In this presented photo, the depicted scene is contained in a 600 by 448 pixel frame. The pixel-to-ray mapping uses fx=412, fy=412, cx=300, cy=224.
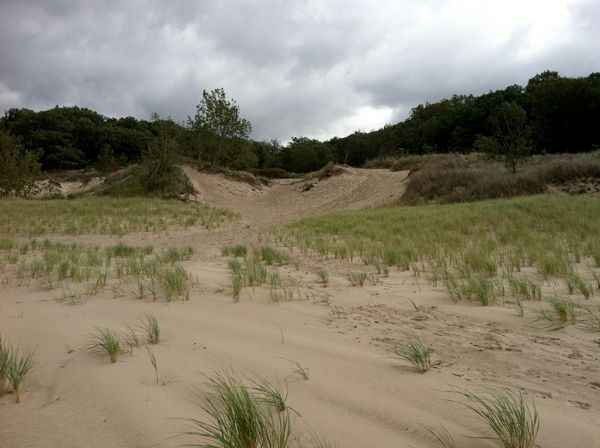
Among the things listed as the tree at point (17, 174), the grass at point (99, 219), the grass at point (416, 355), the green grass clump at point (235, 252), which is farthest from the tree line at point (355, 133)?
the grass at point (416, 355)

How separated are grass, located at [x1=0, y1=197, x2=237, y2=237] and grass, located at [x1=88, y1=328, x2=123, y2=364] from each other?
36.2 feet

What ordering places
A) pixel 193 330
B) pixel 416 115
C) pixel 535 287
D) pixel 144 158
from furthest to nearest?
pixel 416 115 < pixel 144 158 < pixel 535 287 < pixel 193 330

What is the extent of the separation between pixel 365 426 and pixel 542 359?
1.59 metres

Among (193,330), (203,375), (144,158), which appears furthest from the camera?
(144,158)

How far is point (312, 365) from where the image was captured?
2760 mm

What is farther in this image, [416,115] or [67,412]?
[416,115]

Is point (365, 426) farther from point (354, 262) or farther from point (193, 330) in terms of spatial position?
point (354, 262)

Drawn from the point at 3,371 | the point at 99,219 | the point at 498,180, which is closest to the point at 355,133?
the point at 498,180

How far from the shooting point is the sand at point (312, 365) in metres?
2.01

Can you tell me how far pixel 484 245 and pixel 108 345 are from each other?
789cm

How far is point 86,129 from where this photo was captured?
6309cm

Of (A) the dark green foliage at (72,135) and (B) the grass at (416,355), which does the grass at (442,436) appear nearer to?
(B) the grass at (416,355)

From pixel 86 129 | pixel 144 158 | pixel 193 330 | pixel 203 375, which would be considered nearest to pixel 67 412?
pixel 203 375

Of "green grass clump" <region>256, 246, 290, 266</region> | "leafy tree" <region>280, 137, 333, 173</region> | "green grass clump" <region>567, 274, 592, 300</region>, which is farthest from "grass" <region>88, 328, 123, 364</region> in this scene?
"leafy tree" <region>280, 137, 333, 173</region>
